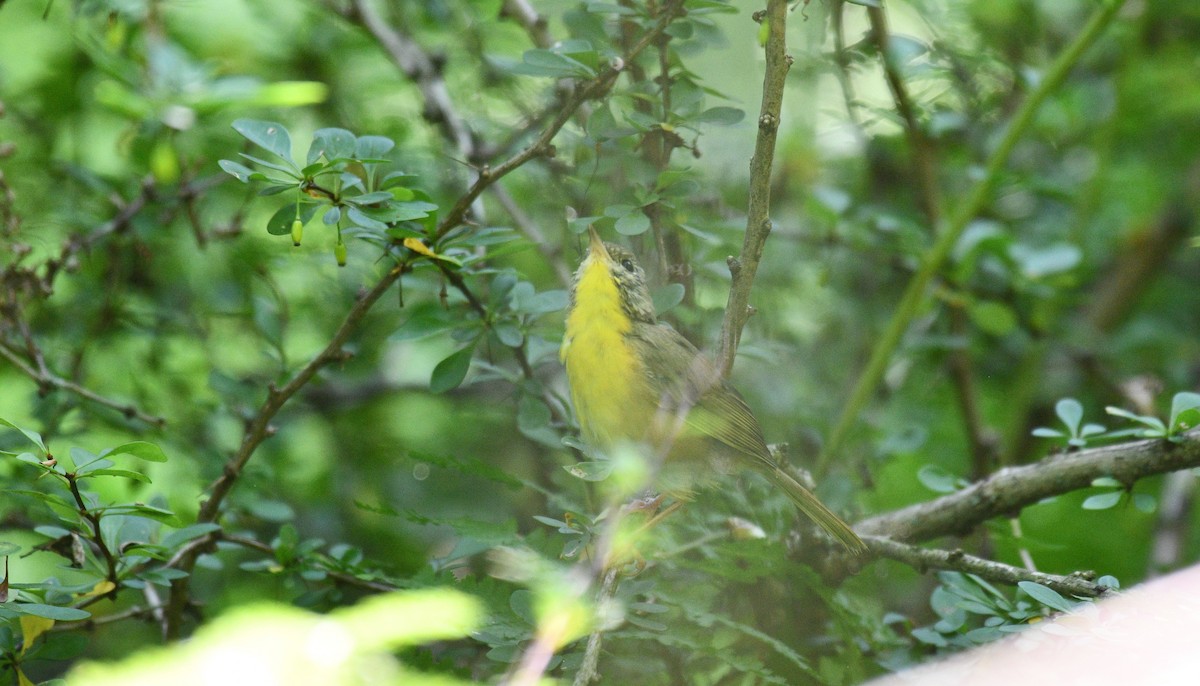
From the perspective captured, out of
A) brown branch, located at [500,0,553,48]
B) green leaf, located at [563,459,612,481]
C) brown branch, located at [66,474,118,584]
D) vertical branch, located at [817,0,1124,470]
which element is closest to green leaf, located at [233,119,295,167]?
brown branch, located at [66,474,118,584]

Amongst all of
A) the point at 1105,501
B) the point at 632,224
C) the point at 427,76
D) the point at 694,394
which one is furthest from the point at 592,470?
the point at 427,76

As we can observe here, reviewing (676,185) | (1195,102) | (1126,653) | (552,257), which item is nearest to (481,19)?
(552,257)

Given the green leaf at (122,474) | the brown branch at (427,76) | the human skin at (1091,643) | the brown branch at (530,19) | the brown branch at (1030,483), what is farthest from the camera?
the brown branch at (427,76)

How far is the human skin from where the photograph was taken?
142 cm

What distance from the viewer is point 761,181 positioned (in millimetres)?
1775

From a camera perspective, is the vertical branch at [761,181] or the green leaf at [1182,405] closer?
the vertical branch at [761,181]

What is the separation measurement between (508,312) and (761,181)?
69 centimetres

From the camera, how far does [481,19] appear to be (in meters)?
3.80

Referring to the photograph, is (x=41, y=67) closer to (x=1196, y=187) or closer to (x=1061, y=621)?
(x=1061, y=621)

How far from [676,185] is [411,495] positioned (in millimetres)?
1986

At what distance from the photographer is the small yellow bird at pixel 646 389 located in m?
2.32

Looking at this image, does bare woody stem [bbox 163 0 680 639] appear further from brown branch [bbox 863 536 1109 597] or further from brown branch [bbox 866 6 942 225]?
brown branch [bbox 863 536 1109 597]

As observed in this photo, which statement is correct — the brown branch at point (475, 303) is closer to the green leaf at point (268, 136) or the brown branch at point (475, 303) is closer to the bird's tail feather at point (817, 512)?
the green leaf at point (268, 136)

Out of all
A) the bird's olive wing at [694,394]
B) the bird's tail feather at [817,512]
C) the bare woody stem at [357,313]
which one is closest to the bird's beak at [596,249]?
the bird's olive wing at [694,394]
